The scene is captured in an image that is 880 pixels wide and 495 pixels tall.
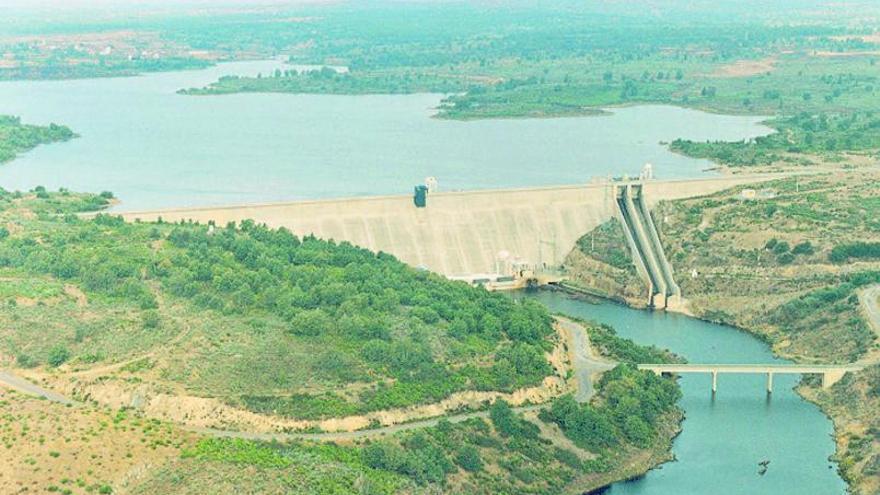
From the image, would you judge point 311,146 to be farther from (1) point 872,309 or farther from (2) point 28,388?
(2) point 28,388

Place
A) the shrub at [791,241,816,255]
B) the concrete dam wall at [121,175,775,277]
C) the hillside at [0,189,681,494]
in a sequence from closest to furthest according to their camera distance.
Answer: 1. the hillside at [0,189,681,494]
2. the shrub at [791,241,816,255]
3. the concrete dam wall at [121,175,775,277]

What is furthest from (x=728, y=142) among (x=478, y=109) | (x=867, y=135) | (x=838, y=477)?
(x=838, y=477)

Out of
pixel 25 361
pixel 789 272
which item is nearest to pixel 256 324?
pixel 25 361

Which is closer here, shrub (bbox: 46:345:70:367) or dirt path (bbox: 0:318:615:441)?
dirt path (bbox: 0:318:615:441)

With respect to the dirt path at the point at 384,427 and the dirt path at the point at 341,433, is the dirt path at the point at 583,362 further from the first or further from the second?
the dirt path at the point at 341,433

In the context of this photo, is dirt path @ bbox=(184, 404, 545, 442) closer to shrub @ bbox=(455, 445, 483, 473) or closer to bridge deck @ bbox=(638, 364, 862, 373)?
shrub @ bbox=(455, 445, 483, 473)

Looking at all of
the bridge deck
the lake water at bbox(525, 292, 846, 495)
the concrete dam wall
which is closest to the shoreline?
the lake water at bbox(525, 292, 846, 495)
